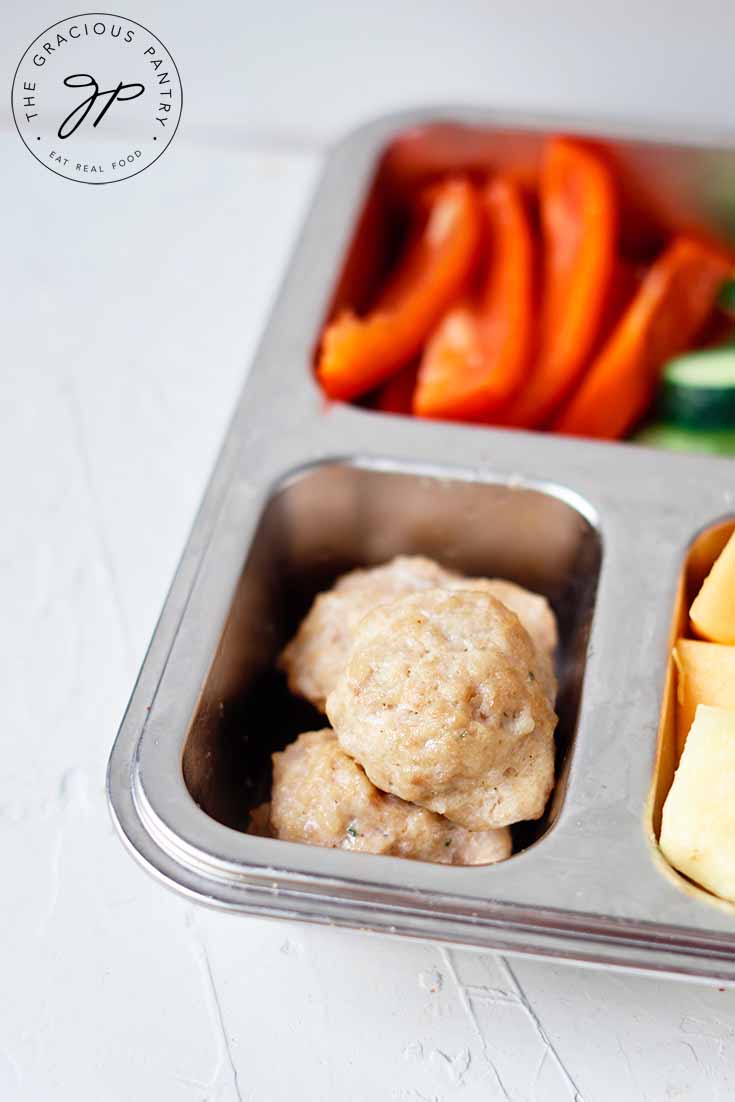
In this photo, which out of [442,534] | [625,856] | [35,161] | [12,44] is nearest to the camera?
[625,856]

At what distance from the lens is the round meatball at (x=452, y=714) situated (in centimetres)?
133

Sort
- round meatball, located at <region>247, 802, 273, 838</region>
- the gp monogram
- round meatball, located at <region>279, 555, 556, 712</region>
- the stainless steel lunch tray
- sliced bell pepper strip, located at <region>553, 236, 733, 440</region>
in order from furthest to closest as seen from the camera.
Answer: sliced bell pepper strip, located at <region>553, 236, 733, 440</region> < the gp monogram < round meatball, located at <region>279, 555, 556, 712</region> < round meatball, located at <region>247, 802, 273, 838</region> < the stainless steel lunch tray

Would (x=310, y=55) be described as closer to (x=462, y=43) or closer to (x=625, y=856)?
(x=462, y=43)

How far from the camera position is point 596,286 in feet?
6.78

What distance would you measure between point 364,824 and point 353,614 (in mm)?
333

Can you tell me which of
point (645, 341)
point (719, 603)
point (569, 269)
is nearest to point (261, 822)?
point (719, 603)

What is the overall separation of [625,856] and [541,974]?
193 millimetres

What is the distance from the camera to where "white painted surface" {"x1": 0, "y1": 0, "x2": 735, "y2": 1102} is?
1338 millimetres

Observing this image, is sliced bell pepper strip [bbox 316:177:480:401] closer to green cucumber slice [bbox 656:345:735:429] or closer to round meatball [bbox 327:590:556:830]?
green cucumber slice [bbox 656:345:735:429]

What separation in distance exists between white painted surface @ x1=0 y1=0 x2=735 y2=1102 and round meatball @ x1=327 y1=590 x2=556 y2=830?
0.20 m

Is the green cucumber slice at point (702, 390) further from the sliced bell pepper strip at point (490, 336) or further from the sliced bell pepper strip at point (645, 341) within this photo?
the sliced bell pepper strip at point (490, 336)

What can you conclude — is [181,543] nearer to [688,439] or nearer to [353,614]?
[353,614]

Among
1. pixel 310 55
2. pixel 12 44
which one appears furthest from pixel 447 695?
pixel 310 55

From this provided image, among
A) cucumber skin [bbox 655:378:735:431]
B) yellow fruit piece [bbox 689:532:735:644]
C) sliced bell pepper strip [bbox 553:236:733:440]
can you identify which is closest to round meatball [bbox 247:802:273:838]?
yellow fruit piece [bbox 689:532:735:644]
